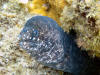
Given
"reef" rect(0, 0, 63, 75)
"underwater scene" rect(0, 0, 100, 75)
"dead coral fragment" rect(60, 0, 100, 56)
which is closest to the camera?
"dead coral fragment" rect(60, 0, 100, 56)

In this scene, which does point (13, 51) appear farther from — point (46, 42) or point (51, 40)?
point (51, 40)

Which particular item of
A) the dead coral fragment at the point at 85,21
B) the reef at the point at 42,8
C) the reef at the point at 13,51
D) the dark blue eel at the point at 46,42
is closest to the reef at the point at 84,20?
the dead coral fragment at the point at 85,21

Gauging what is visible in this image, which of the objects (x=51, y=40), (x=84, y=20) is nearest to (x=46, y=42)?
(x=51, y=40)

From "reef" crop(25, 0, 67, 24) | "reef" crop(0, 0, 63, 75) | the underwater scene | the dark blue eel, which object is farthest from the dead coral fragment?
"reef" crop(0, 0, 63, 75)

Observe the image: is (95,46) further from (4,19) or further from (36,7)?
(4,19)

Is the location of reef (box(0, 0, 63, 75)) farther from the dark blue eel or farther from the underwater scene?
the dark blue eel

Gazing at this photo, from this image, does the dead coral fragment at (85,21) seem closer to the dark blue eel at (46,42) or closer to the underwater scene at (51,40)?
the underwater scene at (51,40)

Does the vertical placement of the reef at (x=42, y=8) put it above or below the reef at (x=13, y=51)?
above
